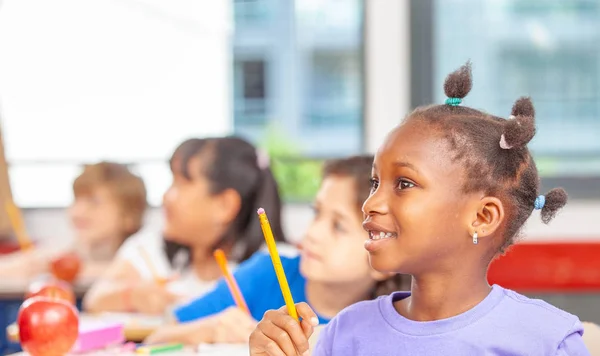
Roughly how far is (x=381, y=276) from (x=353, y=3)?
7.60 ft

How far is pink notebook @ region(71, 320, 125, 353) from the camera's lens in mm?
1747

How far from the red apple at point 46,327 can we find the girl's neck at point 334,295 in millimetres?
538

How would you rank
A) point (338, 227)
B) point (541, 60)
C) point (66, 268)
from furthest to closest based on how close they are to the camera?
point (541, 60)
point (66, 268)
point (338, 227)

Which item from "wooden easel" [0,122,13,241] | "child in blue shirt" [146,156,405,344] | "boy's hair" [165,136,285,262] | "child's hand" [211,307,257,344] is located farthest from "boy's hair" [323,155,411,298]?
"wooden easel" [0,122,13,241]

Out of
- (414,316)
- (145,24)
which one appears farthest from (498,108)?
(414,316)

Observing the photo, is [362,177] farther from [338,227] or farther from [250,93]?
[250,93]

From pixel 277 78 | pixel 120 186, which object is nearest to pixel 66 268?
pixel 120 186

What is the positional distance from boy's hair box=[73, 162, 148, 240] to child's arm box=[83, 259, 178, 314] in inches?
26.7

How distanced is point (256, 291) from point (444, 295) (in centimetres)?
85

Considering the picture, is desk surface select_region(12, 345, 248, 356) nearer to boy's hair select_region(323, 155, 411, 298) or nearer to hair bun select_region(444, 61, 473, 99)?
boy's hair select_region(323, 155, 411, 298)

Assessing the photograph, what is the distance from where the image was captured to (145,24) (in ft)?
14.4

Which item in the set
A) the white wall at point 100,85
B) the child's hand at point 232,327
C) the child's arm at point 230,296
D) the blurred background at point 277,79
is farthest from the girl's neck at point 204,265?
the white wall at point 100,85

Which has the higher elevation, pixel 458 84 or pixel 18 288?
pixel 458 84

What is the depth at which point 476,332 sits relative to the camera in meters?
1.15
